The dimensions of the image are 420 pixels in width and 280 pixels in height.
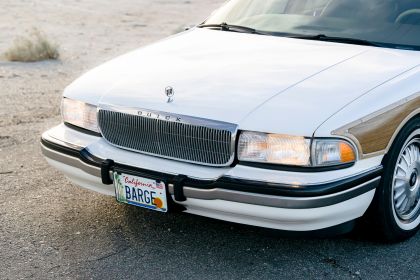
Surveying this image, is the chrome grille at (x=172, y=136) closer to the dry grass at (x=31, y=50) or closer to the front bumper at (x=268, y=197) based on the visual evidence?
the front bumper at (x=268, y=197)

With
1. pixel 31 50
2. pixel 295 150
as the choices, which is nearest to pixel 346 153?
pixel 295 150

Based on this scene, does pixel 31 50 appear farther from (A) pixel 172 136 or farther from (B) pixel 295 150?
(B) pixel 295 150

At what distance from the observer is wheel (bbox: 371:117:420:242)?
3984mm

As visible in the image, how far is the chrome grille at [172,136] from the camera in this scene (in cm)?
379

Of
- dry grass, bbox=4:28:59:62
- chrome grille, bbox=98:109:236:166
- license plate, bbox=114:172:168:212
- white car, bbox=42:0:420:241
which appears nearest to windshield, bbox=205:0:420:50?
white car, bbox=42:0:420:241

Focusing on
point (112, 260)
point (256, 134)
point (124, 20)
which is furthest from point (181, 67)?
point (124, 20)

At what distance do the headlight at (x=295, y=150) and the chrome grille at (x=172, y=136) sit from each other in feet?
0.38

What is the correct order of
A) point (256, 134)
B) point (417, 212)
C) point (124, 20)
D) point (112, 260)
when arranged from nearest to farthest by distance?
1. point (256, 134)
2. point (112, 260)
3. point (417, 212)
4. point (124, 20)

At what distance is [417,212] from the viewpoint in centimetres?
439

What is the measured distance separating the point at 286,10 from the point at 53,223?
2.23m

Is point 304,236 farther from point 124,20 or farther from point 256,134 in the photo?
point 124,20

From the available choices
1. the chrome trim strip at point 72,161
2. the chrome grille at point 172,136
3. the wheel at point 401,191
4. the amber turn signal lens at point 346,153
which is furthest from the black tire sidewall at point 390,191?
the chrome trim strip at point 72,161

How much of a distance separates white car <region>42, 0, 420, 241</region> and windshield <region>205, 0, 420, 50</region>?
20 mm

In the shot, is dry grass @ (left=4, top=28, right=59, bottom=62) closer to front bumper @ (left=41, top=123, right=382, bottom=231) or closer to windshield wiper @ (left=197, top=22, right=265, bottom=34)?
windshield wiper @ (left=197, top=22, right=265, bottom=34)
